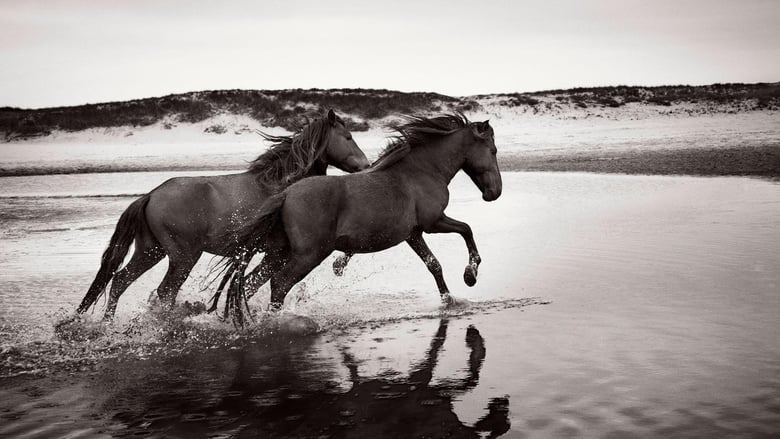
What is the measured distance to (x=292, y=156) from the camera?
776cm

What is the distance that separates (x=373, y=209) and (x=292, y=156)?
114 centimetres

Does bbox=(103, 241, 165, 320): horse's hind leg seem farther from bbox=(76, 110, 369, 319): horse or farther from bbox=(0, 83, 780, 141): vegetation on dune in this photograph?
bbox=(0, 83, 780, 141): vegetation on dune

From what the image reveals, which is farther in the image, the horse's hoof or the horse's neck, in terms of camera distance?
the horse's neck

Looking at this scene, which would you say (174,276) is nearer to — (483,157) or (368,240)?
(368,240)

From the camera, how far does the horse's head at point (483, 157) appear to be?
7.92m

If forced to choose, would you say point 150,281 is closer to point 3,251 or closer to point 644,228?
point 3,251

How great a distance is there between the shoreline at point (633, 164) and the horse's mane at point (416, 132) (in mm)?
12430

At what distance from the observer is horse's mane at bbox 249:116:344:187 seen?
7.52 meters

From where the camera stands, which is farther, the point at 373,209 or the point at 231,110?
the point at 231,110

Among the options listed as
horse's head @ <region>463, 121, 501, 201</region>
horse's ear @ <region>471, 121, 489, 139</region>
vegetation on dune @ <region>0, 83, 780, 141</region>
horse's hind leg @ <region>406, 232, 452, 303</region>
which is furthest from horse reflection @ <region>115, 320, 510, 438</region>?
vegetation on dune @ <region>0, 83, 780, 141</region>

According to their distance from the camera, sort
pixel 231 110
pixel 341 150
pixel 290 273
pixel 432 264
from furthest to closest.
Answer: pixel 231 110 < pixel 341 150 < pixel 432 264 < pixel 290 273

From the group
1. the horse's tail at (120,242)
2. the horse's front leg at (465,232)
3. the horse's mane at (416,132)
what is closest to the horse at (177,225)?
the horse's tail at (120,242)

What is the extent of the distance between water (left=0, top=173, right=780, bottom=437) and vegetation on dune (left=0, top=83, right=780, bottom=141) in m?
28.5

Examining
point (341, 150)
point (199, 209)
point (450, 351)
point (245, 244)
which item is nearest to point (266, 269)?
point (245, 244)
